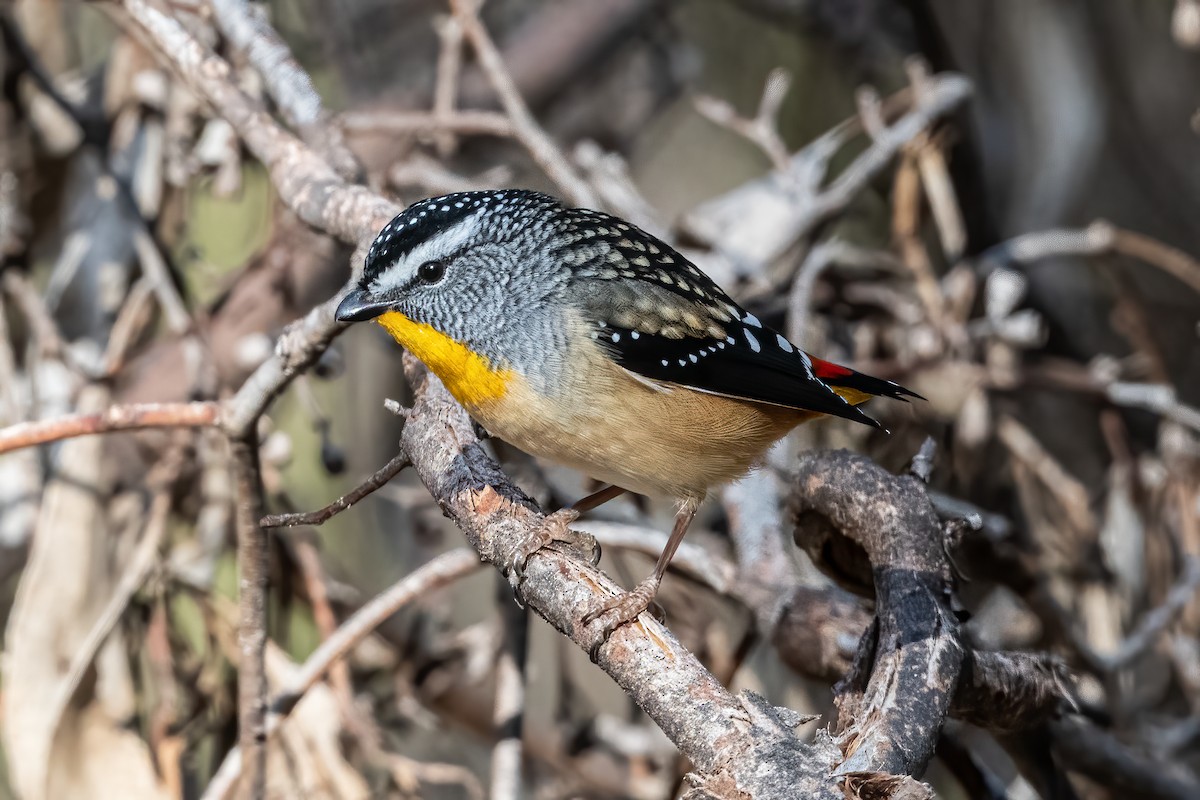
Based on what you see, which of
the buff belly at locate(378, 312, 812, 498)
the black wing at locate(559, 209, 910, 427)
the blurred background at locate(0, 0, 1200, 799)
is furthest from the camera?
the blurred background at locate(0, 0, 1200, 799)

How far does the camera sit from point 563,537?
279 centimetres

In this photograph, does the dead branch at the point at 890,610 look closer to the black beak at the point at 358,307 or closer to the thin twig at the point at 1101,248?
the black beak at the point at 358,307

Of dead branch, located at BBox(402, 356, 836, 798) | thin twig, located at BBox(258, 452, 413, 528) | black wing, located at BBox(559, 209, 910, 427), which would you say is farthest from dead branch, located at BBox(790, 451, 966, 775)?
thin twig, located at BBox(258, 452, 413, 528)

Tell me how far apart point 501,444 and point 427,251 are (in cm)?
121

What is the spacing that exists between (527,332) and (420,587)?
779 mm

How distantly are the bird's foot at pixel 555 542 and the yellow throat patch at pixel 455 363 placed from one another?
0.32m

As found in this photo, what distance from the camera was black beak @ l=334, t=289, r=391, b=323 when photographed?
2.78 m

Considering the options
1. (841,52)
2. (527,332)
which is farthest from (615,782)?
(841,52)

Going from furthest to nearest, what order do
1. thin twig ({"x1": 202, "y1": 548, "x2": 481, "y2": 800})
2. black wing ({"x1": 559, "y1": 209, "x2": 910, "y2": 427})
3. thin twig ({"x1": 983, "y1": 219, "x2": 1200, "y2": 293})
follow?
thin twig ({"x1": 983, "y1": 219, "x2": 1200, "y2": 293})
thin twig ({"x1": 202, "y1": 548, "x2": 481, "y2": 800})
black wing ({"x1": 559, "y1": 209, "x2": 910, "y2": 427})

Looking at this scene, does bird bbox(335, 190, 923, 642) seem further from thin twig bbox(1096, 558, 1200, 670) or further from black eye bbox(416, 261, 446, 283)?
thin twig bbox(1096, 558, 1200, 670)

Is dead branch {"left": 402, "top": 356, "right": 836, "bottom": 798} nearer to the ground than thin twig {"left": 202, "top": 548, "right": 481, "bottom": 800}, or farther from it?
nearer to the ground

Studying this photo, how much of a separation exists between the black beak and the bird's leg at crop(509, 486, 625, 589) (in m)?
0.62

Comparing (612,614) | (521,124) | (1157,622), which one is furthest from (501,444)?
(1157,622)

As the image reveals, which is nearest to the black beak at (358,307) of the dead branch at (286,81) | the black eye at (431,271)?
the black eye at (431,271)
